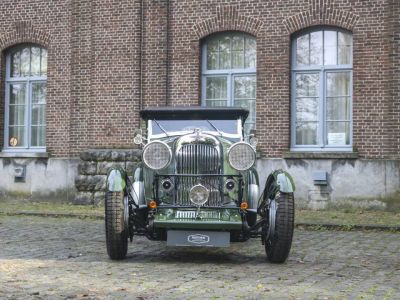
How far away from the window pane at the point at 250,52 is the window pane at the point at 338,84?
1.79m

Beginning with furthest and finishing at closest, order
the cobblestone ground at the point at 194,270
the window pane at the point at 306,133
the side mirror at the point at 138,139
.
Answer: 1. the window pane at the point at 306,133
2. the side mirror at the point at 138,139
3. the cobblestone ground at the point at 194,270

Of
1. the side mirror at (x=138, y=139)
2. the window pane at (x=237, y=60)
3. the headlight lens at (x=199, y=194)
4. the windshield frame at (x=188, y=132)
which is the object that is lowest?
the headlight lens at (x=199, y=194)

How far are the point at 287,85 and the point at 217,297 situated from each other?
32.4 ft

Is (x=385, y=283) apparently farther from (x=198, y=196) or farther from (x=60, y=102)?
(x=60, y=102)

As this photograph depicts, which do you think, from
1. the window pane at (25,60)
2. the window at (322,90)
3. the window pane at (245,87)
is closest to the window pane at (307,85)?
the window at (322,90)

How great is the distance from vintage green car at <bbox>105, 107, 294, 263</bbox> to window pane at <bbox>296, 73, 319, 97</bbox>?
280 inches

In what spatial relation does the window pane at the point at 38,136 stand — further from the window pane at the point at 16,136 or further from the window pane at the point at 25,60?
the window pane at the point at 25,60

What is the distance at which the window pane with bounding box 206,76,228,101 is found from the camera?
15.9 metres

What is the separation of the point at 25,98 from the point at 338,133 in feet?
27.1

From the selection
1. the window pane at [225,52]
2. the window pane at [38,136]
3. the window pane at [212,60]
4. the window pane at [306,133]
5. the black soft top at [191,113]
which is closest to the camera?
the black soft top at [191,113]

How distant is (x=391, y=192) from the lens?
14.1 metres

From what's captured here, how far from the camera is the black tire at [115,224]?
7.73 m

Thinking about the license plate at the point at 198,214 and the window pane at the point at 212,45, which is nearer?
the license plate at the point at 198,214

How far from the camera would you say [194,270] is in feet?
23.9
